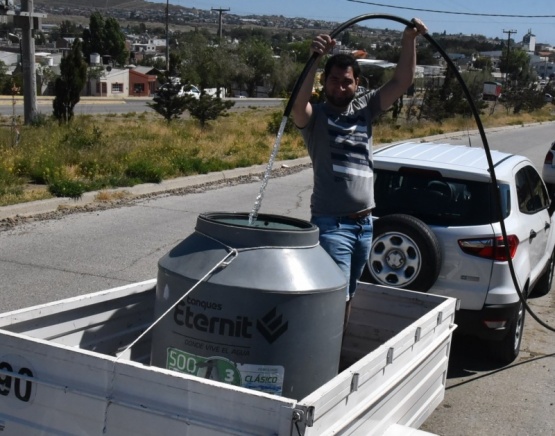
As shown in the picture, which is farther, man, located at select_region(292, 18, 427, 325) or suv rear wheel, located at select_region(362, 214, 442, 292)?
suv rear wheel, located at select_region(362, 214, 442, 292)

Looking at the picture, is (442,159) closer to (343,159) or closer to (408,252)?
(408,252)

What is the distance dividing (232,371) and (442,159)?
4.06 metres

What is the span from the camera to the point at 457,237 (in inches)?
255

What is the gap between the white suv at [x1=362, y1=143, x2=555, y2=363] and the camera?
249 inches

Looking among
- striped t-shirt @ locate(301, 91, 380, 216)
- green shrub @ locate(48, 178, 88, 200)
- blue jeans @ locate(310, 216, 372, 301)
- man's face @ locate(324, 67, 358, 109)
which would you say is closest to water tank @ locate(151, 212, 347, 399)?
blue jeans @ locate(310, 216, 372, 301)

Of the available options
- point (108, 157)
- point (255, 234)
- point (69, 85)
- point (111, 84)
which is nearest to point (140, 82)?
point (111, 84)

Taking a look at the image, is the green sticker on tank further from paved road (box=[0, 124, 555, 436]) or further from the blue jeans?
paved road (box=[0, 124, 555, 436])

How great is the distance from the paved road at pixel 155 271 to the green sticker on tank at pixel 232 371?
2.45 meters

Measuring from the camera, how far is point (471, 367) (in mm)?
6926

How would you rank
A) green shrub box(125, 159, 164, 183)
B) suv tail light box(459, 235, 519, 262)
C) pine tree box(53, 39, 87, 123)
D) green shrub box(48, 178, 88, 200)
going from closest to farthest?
suv tail light box(459, 235, 519, 262), green shrub box(48, 178, 88, 200), green shrub box(125, 159, 164, 183), pine tree box(53, 39, 87, 123)

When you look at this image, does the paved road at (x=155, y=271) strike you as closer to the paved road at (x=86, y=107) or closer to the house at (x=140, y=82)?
the paved road at (x=86, y=107)

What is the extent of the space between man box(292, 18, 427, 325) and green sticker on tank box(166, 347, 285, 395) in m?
1.21

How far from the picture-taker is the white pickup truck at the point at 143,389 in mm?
3002

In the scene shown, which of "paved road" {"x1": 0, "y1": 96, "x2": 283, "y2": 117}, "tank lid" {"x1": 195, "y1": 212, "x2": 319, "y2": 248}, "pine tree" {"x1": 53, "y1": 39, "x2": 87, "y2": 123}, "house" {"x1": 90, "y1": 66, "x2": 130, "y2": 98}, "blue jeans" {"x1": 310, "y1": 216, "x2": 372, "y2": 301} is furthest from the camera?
"house" {"x1": 90, "y1": 66, "x2": 130, "y2": 98}
